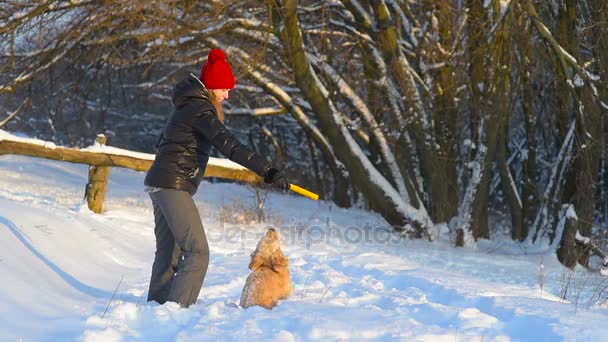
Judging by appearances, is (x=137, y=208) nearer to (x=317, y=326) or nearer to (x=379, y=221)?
(x=379, y=221)

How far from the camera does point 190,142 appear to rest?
4566 mm

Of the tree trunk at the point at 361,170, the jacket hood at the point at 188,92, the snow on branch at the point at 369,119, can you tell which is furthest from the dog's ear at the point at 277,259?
the snow on branch at the point at 369,119

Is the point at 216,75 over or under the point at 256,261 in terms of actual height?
over

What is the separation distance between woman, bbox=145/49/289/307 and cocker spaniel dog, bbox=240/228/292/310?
33cm

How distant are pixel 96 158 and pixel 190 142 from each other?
4.77 m

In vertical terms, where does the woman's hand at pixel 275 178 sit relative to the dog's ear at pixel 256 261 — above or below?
above

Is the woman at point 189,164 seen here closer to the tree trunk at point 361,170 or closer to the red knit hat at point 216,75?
the red knit hat at point 216,75

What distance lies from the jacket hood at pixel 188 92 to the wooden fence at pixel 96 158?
4448 millimetres

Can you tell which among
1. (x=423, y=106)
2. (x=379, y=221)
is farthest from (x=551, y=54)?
(x=379, y=221)

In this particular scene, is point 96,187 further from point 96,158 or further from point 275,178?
point 275,178

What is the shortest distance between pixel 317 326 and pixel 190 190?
126 centimetres

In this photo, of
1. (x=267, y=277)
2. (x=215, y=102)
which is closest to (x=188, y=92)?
(x=215, y=102)

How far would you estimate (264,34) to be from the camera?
413 inches

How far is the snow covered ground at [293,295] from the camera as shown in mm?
3971
